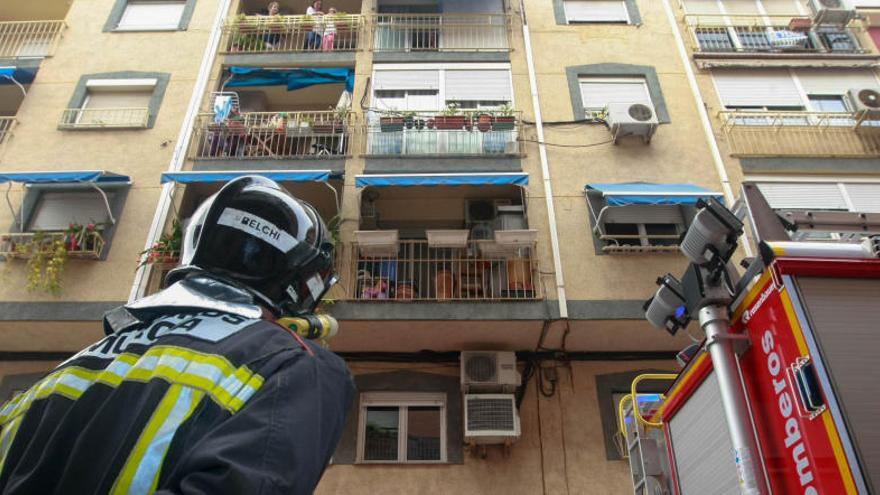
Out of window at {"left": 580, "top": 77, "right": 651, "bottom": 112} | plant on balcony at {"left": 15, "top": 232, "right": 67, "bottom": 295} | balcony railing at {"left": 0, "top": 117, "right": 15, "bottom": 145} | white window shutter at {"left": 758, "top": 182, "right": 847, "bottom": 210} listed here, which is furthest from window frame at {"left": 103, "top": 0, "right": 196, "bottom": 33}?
white window shutter at {"left": 758, "top": 182, "right": 847, "bottom": 210}

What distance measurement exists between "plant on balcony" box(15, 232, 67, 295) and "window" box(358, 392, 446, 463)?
481 centimetres

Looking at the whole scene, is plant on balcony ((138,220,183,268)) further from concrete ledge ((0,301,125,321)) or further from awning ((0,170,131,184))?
awning ((0,170,131,184))

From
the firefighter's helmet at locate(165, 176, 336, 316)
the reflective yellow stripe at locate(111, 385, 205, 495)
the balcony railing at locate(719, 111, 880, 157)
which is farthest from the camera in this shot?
the balcony railing at locate(719, 111, 880, 157)

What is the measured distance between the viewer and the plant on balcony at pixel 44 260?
8172mm

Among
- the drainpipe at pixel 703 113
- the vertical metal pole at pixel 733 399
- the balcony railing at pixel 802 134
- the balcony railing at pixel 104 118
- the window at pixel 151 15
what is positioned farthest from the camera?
the window at pixel 151 15

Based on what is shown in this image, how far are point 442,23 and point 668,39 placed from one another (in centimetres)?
481

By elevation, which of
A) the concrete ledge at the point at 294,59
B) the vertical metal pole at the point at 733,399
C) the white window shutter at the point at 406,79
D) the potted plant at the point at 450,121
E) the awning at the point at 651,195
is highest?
the concrete ledge at the point at 294,59

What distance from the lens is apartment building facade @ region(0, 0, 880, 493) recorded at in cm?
803

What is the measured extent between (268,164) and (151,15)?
5629 mm

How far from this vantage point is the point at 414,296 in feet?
27.7

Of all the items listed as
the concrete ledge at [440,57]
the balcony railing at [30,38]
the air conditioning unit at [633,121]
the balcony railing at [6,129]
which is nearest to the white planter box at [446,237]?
the air conditioning unit at [633,121]

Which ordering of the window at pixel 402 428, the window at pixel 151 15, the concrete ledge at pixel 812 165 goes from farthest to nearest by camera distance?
the window at pixel 151 15, the concrete ledge at pixel 812 165, the window at pixel 402 428

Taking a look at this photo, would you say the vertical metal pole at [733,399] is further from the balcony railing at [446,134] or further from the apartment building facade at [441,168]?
the balcony railing at [446,134]

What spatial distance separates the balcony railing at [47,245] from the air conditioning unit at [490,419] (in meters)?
6.08
